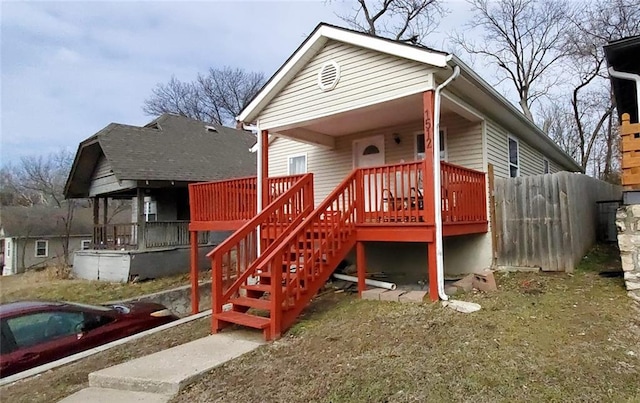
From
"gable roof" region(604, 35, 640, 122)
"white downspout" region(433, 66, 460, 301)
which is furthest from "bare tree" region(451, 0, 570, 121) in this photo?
"white downspout" region(433, 66, 460, 301)

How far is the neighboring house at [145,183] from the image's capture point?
14453mm

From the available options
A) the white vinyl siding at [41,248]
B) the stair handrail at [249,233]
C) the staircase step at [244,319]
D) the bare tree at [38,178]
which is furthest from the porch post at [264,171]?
the bare tree at [38,178]

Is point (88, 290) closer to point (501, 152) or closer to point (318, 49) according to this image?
point (318, 49)

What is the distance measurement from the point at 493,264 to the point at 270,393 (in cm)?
598

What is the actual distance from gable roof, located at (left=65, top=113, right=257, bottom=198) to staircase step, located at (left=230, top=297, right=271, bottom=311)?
9866 millimetres

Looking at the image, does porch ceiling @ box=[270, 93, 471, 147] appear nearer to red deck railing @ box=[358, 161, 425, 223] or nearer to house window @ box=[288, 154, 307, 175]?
house window @ box=[288, 154, 307, 175]

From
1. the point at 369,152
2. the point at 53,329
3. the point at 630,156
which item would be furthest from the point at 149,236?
the point at 630,156

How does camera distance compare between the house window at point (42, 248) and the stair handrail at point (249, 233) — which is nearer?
the stair handrail at point (249, 233)

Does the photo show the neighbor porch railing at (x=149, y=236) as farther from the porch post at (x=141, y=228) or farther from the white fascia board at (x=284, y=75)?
the white fascia board at (x=284, y=75)

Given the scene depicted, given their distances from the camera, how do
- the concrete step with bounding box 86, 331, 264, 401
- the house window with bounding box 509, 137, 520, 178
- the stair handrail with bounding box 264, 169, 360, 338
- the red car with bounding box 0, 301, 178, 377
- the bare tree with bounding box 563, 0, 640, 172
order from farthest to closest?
the bare tree with bounding box 563, 0, 640, 172 < the house window with bounding box 509, 137, 520, 178 < the red car with bounding box 0, 301, 178, 377 < the stair handrail with bounding box 264, 169, 360, 338 < the concrete step with bounding box 86, 331, 264, 401

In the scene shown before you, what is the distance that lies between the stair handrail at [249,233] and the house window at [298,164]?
3.48 m

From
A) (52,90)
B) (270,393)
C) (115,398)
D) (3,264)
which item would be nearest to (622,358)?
(270,393)

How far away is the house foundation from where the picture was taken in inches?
229

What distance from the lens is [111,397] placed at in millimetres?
4117
